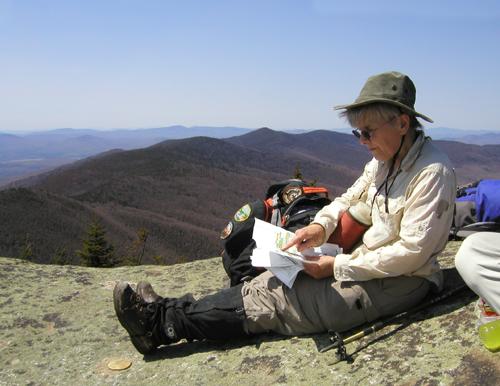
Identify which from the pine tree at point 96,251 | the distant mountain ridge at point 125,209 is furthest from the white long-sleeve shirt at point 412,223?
the distant mountain ridge at point 125,209

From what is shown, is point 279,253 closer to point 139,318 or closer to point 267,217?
point 139,318

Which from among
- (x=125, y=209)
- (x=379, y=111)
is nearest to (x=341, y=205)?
(x=379, y=111)

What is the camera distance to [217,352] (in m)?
3.95

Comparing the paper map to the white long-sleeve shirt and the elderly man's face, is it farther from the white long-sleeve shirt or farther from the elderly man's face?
the elderly man's face

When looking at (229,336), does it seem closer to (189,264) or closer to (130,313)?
(130,313)

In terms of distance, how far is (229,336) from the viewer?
3.96 m

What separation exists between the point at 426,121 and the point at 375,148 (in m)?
0.45

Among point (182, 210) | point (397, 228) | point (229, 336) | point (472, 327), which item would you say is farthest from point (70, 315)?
point (182, 210)

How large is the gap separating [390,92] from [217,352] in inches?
101

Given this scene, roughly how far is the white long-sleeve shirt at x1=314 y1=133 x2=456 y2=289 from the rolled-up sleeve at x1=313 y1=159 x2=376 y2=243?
437mm

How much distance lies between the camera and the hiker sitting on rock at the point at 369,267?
329cm

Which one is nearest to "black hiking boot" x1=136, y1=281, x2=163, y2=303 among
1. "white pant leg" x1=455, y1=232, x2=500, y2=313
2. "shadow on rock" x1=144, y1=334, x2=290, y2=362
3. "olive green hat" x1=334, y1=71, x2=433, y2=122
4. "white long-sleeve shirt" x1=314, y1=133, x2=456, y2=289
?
"shadow on rock" x1=144, y1=334, x2=290, y2=362

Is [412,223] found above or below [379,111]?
below

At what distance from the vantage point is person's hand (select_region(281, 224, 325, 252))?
3.91 meters
